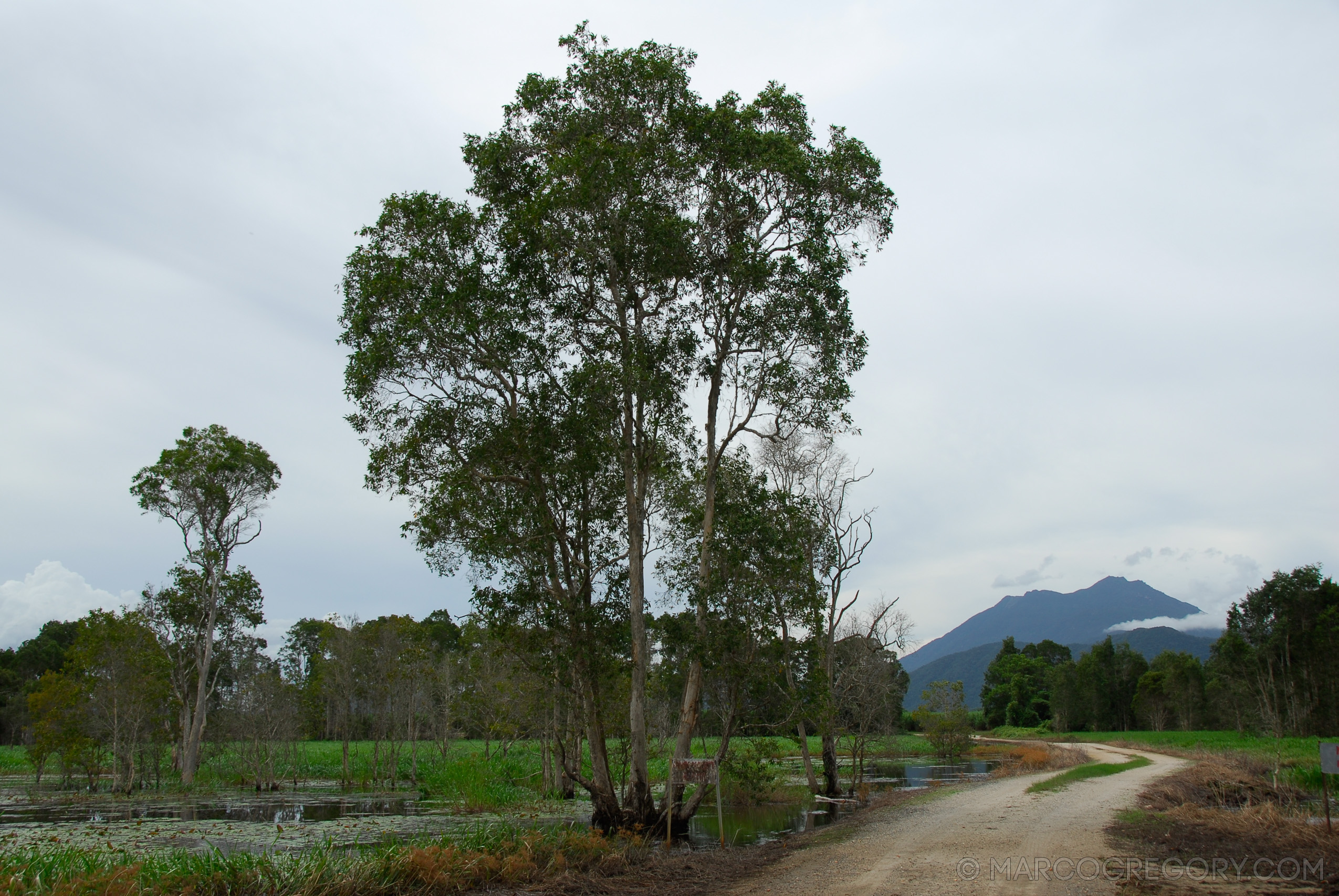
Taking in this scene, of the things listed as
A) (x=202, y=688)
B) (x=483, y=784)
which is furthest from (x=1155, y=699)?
(x=202, y=688)

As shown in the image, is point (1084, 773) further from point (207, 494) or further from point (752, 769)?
point (207, 494)

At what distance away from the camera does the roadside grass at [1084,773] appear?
19.5 metres

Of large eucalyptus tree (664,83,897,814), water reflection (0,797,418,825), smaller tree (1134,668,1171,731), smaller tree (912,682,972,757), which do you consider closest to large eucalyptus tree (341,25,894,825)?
large eucalyptus tree (664,83,897,814)

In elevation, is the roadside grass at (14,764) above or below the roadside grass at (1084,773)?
below


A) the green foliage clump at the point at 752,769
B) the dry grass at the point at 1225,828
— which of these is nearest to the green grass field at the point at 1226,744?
the dry grass at the point at 1225,828

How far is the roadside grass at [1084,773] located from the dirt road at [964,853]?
2007 millimetres

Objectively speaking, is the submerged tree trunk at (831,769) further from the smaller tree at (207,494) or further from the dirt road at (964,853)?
the smaller tree at (207,494)

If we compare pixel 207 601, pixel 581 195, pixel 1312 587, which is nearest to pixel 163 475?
pixel 207 601

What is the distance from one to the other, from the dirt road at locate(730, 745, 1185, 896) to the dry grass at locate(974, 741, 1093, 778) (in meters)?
10.7

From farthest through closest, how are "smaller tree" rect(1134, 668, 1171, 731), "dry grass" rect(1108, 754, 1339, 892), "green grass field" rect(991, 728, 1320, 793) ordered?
"smaller tree" rect(1134, 668, 1171, 731), "green grass field" rect(991, 728, 1320, 793), "dry grass" rect(1108, 754, 1339, 892)

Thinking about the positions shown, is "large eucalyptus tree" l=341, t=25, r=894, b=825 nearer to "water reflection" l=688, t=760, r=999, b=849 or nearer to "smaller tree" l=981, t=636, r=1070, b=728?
"water reflection" l=688, t=760, r=999, b=849

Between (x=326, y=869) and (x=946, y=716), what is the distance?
40.5m

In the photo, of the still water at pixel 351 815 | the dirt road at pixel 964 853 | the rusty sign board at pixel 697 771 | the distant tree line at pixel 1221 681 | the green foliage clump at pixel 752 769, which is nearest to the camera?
the dirt road at pixel 964 853

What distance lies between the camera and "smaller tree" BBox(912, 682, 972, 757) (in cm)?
4128
